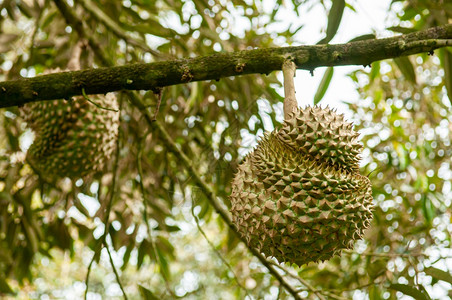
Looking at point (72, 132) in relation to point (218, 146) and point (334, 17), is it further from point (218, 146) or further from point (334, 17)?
point (334, 17)

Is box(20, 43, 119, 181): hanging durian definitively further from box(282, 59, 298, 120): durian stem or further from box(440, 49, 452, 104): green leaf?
box(440, 49, 452, 104): green leaf

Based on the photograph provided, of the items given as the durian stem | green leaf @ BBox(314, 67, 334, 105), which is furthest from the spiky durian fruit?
the durian stem

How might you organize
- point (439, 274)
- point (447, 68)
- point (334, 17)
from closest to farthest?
point (334, 17), point (439, 274), point (447, 68)

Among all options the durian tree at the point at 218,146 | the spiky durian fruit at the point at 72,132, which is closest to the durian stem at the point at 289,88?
the durian tree at the point at 218,146

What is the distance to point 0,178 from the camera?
2.85 metres

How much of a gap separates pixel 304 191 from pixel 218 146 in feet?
3.19

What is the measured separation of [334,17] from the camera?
1.55 m

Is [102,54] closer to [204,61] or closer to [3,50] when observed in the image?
[3,50]

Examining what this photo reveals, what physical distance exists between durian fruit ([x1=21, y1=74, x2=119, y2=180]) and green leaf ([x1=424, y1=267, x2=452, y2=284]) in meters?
1.62

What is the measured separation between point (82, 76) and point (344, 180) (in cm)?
87

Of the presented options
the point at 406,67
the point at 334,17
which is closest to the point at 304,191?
the point at 334,17

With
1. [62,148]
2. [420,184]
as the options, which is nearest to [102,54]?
[62,148]

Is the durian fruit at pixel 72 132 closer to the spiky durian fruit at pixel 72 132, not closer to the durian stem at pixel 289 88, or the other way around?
the spiky durian fruit at pixel 72 132

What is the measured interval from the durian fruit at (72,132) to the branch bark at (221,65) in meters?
0.90
